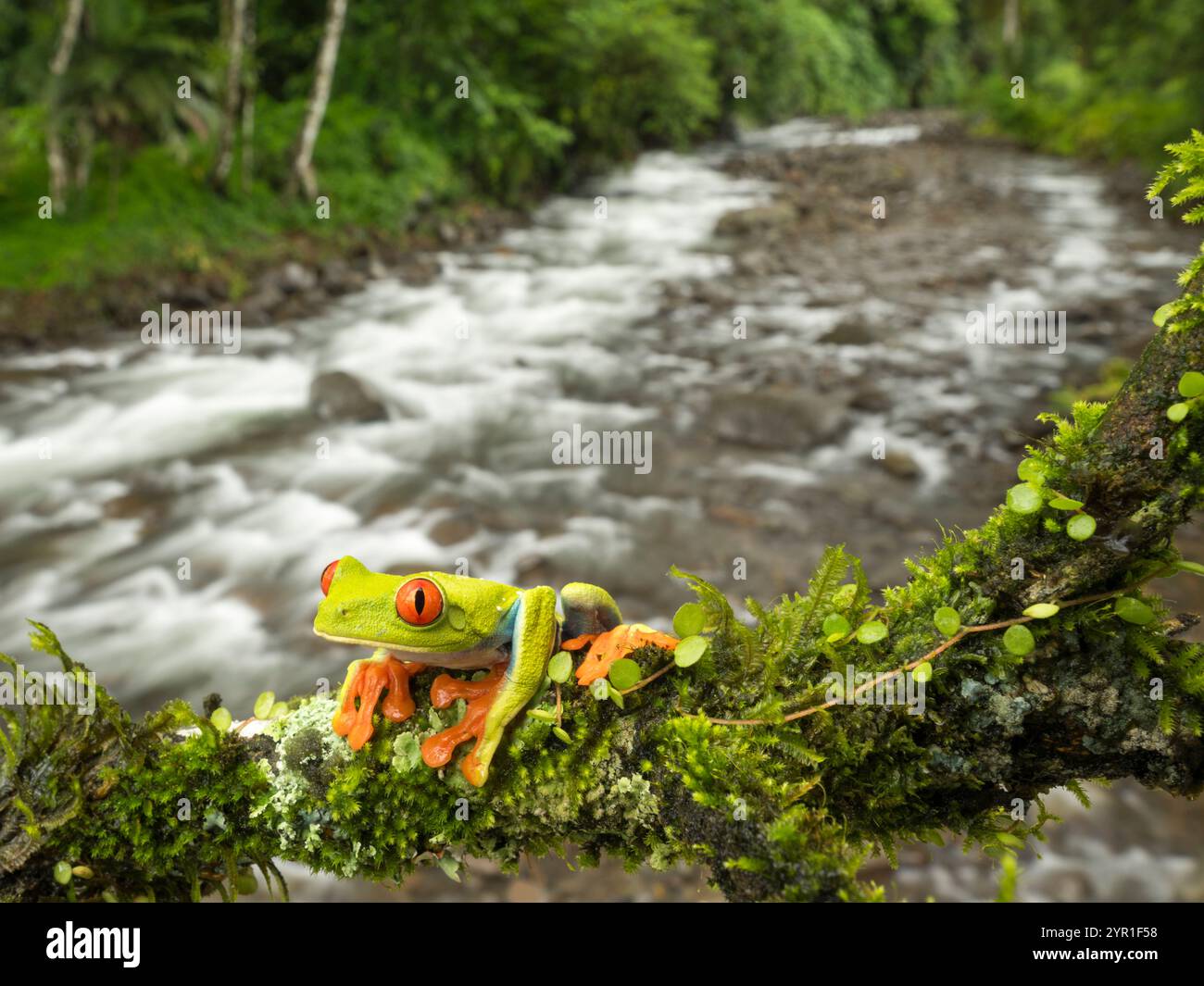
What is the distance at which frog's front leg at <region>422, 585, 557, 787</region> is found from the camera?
183cm

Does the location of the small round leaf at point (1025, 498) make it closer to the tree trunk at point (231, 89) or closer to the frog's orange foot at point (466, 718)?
the frog's orange foot at point (466, 718)

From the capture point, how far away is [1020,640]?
1.65m

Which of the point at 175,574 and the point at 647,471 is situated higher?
the point at 647,471

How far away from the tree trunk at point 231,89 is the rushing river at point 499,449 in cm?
288

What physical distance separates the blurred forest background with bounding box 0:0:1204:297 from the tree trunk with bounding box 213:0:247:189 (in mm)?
37

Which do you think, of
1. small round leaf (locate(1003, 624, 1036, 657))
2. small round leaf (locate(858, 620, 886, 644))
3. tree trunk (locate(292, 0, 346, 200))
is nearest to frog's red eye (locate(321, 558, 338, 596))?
small round leaf (locate(858, 620, 886, 644))

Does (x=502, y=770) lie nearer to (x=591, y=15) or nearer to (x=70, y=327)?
(x=70, y=327)

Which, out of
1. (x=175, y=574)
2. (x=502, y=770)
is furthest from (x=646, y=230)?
(x=502, y=770)

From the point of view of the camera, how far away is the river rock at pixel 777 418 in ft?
28.7

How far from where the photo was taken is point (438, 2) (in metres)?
15.2

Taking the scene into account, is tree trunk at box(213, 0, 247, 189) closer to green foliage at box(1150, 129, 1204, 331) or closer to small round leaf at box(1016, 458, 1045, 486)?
green foliage at box(1150, 129, 1204, 331)
